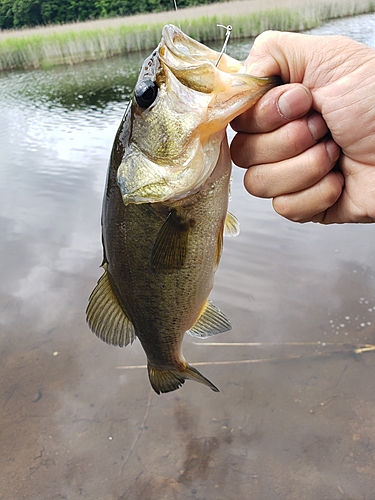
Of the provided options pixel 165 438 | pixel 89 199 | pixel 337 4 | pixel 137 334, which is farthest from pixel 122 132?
pixel 337 4

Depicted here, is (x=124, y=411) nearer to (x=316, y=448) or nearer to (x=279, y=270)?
(x=316, y=448)

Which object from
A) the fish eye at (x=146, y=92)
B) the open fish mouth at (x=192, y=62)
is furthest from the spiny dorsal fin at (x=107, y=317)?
the open fish mouth at (x=192, y=62)

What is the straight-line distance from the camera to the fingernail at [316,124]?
136 cm

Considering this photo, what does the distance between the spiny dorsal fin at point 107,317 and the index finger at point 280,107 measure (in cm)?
79

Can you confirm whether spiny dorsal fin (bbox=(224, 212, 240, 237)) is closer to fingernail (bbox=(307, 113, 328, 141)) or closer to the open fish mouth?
fingernail (bbox=(307, 113, 328, 141))

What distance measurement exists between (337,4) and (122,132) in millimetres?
18990

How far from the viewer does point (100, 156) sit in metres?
7.13

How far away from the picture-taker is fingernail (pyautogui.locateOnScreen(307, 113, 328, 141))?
53.4 inches

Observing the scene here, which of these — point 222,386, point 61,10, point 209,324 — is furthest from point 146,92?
point 61,10

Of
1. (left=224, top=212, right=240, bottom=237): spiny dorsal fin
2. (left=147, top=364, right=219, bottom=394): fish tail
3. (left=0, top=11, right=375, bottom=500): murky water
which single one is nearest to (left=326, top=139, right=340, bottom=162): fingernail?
(left=224, top=212, right=240, bottom=237): spiny dorsal fin

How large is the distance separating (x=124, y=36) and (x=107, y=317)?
15.2m

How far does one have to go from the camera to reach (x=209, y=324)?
1.75 meters

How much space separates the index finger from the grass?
1407cm

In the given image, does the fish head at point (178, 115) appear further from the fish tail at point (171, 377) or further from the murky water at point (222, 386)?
the murky water at point (222, 386)
